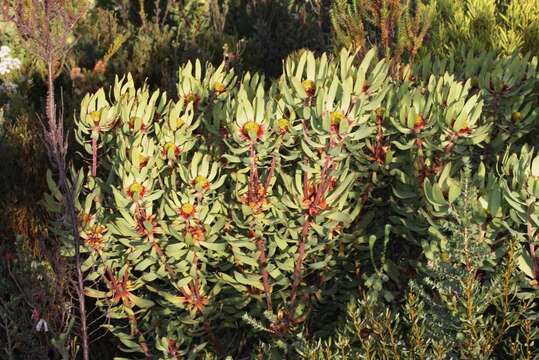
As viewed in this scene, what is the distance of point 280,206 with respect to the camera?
247cm

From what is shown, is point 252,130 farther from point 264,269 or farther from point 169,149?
point 264,269

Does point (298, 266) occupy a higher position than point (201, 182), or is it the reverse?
point (201, 182)

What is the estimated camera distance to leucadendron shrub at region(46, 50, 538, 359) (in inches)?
93.3

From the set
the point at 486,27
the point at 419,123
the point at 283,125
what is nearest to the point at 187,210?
the point at 283,125

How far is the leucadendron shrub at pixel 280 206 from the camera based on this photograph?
2.37 meters

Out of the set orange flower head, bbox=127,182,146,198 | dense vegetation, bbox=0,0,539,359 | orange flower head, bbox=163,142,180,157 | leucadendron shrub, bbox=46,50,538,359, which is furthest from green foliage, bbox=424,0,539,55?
orange flower head, bbox=127,182,146,198

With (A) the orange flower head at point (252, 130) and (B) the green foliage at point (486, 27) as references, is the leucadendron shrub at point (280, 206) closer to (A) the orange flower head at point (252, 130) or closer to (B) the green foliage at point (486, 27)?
(A) the orange flower head at point (252, 130)

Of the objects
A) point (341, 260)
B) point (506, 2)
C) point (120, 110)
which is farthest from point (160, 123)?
point (506, 2)

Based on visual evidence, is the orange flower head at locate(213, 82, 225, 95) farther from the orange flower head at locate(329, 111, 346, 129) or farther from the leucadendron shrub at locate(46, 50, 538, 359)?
the orange flower head at locate(329, 111, 346, 129)

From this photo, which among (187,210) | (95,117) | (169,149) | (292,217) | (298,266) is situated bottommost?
(298,266)

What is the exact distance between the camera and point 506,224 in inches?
84.9

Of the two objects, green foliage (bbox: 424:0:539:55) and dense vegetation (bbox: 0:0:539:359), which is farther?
green foliage (bbox: 424:0:539:55)

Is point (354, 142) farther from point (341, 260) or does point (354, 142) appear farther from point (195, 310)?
point (195, 310)


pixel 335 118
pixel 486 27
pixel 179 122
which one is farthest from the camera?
pixel 486 27
